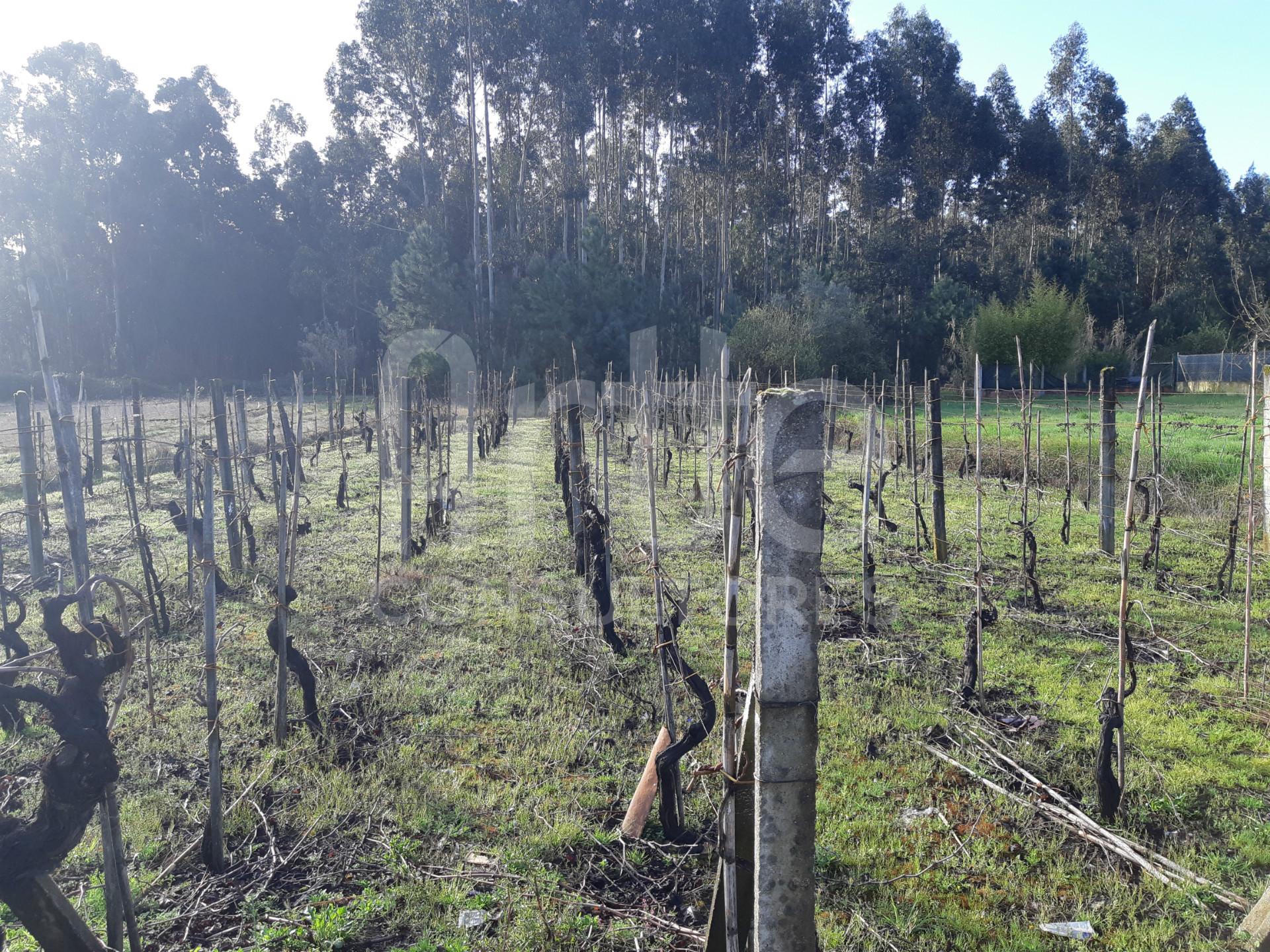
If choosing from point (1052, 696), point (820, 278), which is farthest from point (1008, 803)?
point (820, 278)

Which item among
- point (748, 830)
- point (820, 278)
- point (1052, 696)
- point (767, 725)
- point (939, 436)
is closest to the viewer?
point (767, 725)

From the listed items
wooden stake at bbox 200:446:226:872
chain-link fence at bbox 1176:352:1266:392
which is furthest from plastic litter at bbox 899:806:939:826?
chain-link fence at bbox 1176:352:1266:392

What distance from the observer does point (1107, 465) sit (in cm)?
786

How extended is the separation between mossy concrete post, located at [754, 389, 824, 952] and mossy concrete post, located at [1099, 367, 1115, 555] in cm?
645

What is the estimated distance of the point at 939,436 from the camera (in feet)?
25.2

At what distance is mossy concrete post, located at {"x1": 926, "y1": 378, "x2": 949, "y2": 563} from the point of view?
7.81m

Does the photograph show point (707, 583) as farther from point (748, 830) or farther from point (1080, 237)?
point (1080, 237)

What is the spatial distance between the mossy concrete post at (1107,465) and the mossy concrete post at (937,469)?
1.45m

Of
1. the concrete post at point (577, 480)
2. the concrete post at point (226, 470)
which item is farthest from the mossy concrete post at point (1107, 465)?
the concrete post at point (226, 470)

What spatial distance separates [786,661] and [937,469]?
255 inches

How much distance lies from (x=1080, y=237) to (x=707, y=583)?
40118mm

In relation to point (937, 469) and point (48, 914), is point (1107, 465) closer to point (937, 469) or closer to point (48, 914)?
point (937, 469)

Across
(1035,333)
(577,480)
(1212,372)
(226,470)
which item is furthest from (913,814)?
(1212,372)

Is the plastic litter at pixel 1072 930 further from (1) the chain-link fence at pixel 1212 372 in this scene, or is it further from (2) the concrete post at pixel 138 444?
(1) the chain-link fence at pixel 1212 372
